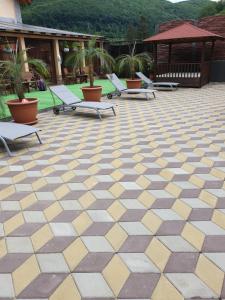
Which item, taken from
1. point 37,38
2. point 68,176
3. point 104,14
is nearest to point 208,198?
point 68,176

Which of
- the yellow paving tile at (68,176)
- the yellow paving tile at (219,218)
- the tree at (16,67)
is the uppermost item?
the tree at (16,67)

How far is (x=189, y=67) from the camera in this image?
606 inches

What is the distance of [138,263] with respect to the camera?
95.5 inches

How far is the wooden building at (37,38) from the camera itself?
13.7m

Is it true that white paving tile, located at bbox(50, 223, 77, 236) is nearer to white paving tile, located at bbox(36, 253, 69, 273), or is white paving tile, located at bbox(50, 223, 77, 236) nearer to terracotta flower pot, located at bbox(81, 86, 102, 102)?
white paving tile, located at bbox(36, 253, 69, 273)

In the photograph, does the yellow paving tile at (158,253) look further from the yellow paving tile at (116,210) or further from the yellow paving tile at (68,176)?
the yellow paving tile at (68,176)

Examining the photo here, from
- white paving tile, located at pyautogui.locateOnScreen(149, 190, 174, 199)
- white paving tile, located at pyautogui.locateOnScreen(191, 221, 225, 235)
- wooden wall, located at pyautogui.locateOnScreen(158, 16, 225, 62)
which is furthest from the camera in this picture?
wooden wall, located at pyautogui.locateOnScreen(158, 16, 225, 62)

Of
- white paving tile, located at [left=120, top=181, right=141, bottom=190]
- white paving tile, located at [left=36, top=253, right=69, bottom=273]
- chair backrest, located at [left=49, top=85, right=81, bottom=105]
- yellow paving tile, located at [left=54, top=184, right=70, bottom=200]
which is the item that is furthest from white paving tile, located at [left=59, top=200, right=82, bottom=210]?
chair backrest, located at [left=49, top=85, right=81, bottom=105]

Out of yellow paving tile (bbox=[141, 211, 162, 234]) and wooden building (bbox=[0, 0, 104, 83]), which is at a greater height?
wooden building (bbox=[0, 0, 104, 83])

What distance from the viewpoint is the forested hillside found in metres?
33.9

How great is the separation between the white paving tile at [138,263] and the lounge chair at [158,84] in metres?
11.5

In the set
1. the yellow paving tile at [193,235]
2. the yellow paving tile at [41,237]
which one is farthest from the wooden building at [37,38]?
the yellow paving tile at [193,235]

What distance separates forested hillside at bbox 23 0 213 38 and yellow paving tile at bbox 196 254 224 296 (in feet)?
106

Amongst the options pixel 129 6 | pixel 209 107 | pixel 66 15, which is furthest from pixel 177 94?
pixel 129 6
